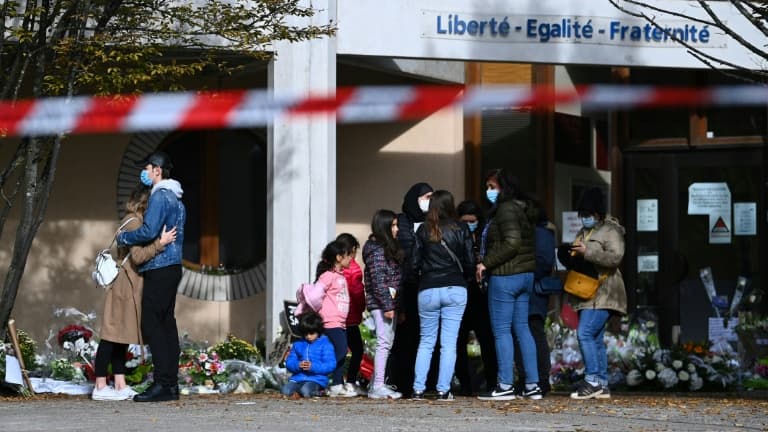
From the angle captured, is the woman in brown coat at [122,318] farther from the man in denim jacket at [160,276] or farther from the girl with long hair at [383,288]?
the girl with long hair at [383,288]

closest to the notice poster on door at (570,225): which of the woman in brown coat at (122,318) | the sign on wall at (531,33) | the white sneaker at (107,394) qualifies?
the sign on wall at (531,33)

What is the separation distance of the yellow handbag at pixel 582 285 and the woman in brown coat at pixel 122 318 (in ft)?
10.2

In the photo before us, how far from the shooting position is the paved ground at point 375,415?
8.75 metres

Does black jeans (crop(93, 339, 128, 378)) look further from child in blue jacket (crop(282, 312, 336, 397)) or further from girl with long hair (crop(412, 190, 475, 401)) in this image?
girl with long hair (crop(412, 190, 475, 401))

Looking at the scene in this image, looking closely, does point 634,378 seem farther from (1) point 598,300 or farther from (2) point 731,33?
(2) point 731,33

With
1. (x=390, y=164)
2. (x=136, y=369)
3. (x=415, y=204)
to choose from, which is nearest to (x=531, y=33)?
(x=390, y=164)

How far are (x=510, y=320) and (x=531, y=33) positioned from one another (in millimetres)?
3763

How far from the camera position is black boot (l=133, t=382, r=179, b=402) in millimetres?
10414

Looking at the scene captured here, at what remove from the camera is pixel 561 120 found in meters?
16.3

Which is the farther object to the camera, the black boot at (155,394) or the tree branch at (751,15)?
the black boot at (155,394)

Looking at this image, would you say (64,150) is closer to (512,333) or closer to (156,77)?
(156,77)

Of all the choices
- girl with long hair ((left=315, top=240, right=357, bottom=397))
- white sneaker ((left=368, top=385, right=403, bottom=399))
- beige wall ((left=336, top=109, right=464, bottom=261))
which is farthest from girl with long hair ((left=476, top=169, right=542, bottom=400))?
beige wall ((left=336, top=109, right=464, bottom=261))

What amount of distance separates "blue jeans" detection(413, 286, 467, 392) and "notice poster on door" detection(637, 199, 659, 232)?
5.65 metres

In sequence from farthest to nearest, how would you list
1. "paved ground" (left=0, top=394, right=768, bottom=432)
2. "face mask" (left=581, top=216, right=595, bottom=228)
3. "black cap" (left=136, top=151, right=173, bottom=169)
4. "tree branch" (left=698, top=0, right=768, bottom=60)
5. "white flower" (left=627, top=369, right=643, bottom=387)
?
"white flower" (left=627, top=369, right=643, bottom=387) < "face mask" (left=581, top=216, right=595, bottom=228) < "black cap" (left=136, top=151, right=173, bottom=169) < "tree branch" (left=698, top=0, right=768, bottom=60) < "paved ground" (left=0, top=394, right=768, bottom=432)
